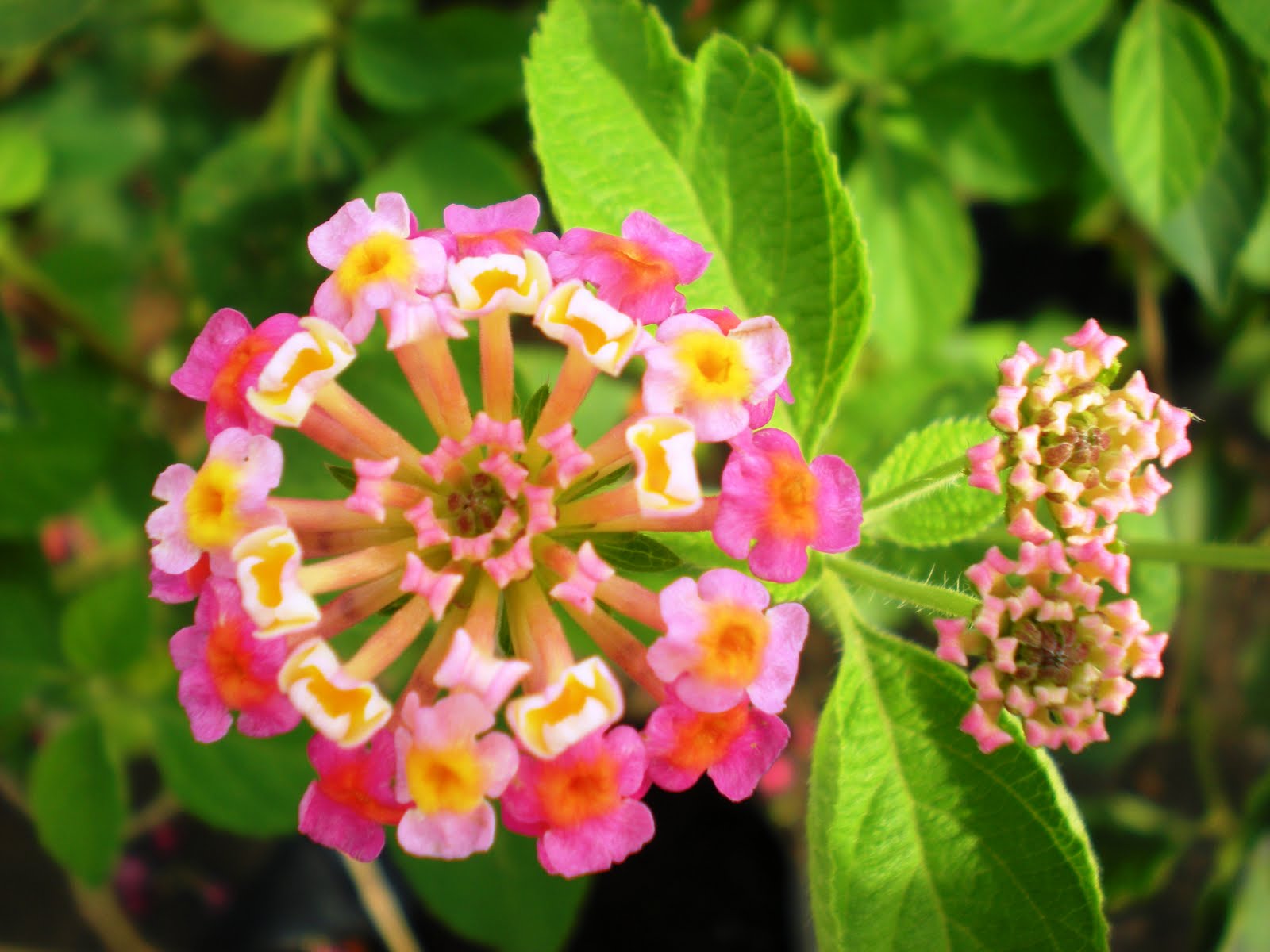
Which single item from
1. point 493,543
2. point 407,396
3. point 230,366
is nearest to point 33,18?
point 407,396

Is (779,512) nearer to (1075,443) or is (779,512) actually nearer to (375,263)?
(1075,443)

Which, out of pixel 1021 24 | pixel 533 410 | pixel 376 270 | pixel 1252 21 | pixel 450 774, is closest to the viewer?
pixel 450 774

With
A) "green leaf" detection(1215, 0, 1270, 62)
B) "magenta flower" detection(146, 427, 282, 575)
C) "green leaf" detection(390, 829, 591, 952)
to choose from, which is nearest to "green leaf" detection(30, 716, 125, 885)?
"green leaf" detection(390, 829, 591, 952)

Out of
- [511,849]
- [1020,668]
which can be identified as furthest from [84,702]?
[1020,668]

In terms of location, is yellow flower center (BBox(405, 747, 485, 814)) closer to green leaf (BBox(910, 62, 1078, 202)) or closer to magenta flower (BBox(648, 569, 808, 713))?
magenta flower (BBox(648, 569, 808, 713))

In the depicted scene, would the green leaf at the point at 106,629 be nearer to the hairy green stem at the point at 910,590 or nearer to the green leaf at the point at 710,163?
the green leaf at the point at 710,163

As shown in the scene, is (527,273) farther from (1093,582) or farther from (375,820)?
(1093,582)
